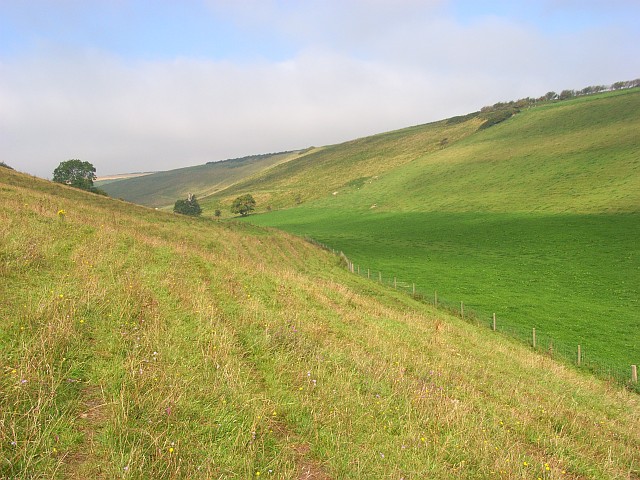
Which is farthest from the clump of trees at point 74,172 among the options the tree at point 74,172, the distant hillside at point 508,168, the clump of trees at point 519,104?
the clump of trees at point 519,104

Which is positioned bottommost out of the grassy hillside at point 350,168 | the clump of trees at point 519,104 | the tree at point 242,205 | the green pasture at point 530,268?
the green pasture at point 530,268

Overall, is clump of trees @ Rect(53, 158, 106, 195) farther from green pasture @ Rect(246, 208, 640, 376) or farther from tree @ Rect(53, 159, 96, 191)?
green pasture @ Rect(246, 208, 640, 376)

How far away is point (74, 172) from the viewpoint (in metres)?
82.4

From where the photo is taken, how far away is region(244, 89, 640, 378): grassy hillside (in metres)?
27.8

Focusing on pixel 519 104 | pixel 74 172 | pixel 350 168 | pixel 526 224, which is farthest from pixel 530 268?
pixel 519 104

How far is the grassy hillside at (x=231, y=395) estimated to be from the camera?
402 cm

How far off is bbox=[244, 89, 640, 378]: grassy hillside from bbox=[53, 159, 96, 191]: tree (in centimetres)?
4476

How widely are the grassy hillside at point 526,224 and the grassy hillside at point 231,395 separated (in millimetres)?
15720

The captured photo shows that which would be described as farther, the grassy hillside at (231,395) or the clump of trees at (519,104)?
the clump of trees at (519,104)

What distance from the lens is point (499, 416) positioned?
688 centimetres

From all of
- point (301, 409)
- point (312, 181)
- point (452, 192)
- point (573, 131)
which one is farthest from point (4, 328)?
point (312, 181)

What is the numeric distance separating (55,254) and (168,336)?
5.19 meters

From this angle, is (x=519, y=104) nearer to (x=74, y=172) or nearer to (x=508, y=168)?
(x=508, y=168)

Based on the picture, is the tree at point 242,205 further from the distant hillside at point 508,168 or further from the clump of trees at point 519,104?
the clump of trees at point 519,104
